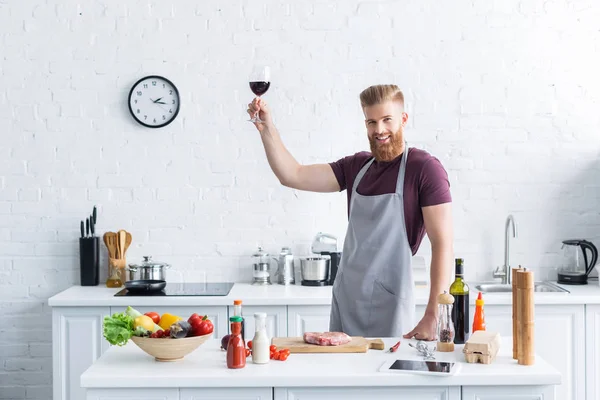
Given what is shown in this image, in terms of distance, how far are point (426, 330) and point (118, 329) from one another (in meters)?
1.22

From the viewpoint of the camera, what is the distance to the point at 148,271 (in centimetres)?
489

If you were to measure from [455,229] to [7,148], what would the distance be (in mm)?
2942

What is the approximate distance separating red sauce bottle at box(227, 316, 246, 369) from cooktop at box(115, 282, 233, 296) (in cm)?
191

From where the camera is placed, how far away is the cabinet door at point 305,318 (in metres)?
4.59

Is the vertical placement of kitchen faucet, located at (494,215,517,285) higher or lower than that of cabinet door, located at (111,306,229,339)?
higher

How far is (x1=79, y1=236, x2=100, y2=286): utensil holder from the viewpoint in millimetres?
5000

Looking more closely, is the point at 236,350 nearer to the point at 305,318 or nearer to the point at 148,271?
the point at 305,318

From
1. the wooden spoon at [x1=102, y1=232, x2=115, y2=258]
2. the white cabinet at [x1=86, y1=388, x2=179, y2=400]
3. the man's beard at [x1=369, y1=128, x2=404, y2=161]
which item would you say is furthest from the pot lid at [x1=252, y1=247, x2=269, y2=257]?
the white cabinet at [x1=86, y1=388, x2=179, y2=400]

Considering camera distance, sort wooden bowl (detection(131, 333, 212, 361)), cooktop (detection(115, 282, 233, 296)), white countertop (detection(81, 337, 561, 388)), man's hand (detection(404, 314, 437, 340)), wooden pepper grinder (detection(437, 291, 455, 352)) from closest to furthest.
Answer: white countertop (detection(81, 337, 561, 388)) → wooden bowl (detection(131, 333, 212, 361)) → wooden pepper grinder (detection(437, 291, 455, 352)) → man's hand (detection(404, 314, 437, 340)) → cooktop (detection(115, 282, 233, 296))

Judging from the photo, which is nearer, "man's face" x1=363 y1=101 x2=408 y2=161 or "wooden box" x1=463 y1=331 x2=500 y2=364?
"wooden box" x1=463 y1=331 x2=500 y2=364

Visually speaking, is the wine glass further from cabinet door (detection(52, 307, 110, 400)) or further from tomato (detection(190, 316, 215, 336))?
cabinet door (detection(52, 307, 110, 400))

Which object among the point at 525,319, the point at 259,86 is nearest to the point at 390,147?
the point at 259,86

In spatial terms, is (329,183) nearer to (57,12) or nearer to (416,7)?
(416,7)

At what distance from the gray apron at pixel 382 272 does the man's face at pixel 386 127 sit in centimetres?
8
